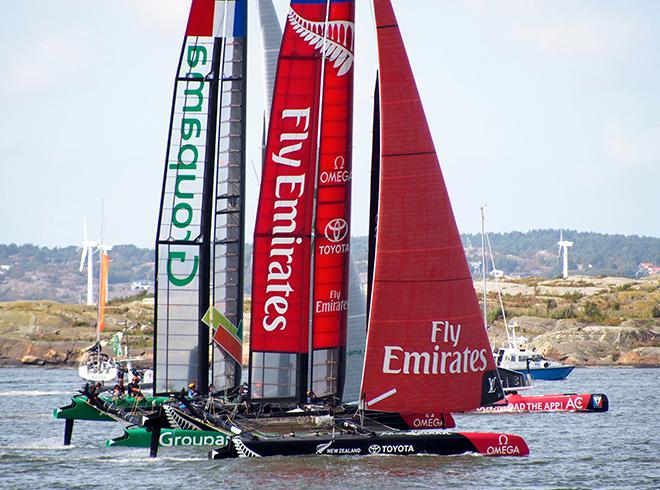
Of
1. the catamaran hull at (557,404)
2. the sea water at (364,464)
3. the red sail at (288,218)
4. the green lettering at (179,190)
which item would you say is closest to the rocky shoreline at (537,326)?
the catamaran hull at (557,404)

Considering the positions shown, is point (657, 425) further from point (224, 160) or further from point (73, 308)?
point (73, 308)

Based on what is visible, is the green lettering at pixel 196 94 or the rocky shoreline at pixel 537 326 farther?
the rocky shoreline at pixel 537 326

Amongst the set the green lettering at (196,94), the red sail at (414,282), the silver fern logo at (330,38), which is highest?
the silver fern logo at (330,38)

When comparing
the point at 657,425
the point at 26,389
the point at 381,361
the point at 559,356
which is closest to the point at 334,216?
the point at 381,361

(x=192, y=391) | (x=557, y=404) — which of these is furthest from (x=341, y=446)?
(x=557, y=404)

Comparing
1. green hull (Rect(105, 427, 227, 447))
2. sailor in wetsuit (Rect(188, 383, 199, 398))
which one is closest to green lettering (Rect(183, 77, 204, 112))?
sailor in wetsuit (Rect(188, 383, 199, 398))

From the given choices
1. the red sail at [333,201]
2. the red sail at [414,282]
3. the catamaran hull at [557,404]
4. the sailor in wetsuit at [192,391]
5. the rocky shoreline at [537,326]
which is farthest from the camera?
the rocky shoreline at [537,326]

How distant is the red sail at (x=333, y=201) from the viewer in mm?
29812

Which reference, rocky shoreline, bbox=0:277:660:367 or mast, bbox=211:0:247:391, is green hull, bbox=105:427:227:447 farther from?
rocky shoreline, bbox=0:277:660:367

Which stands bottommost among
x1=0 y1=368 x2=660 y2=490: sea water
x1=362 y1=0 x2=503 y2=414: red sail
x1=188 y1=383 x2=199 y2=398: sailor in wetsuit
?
x1=0 y1=368 x2=660 y2=490: sea water

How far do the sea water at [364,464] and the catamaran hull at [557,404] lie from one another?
1.38 meters

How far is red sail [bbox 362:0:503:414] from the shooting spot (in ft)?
85.7

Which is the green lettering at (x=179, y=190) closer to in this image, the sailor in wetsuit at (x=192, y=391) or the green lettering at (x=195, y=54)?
the green lettering at (x=195, y=54)

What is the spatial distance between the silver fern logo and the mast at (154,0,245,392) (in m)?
5.09
